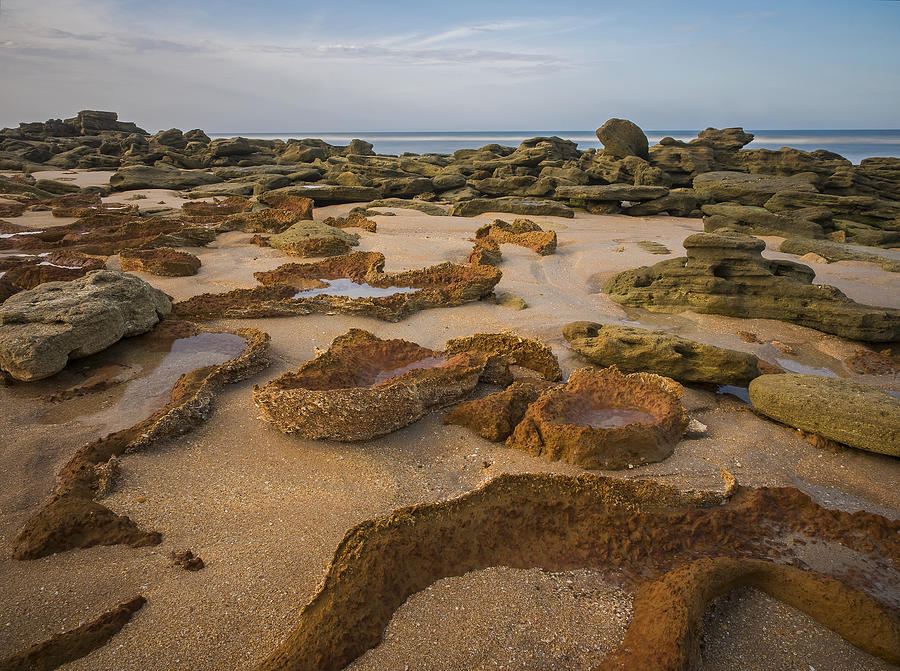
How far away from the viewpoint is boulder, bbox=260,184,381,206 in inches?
551

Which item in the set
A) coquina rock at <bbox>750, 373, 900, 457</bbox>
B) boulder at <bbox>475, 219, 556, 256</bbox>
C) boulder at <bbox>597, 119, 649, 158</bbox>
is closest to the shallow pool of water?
boulder at <bbox>475, 219, 556, 256</bbox>

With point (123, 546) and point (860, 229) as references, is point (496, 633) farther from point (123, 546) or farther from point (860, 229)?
point (860, 229)

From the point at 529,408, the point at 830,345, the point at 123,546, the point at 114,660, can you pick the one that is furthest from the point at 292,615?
the point at 830,345

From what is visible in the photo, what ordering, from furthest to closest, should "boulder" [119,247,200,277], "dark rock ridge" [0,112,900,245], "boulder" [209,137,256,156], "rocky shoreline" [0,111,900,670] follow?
"boulder" [209,137,256,156] < "dark rock ridge" [0,112,900,245] < "boulder" [119,247,200,277] < "rocky shoreline" [0,111,900,670]

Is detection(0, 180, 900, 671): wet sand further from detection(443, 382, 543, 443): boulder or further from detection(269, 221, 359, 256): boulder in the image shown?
detection(269, 221, 359, 256): boulder

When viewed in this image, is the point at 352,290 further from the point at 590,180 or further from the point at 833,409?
the point at 590,180

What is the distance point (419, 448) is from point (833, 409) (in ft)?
9.11

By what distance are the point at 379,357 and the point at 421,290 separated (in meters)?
2.47

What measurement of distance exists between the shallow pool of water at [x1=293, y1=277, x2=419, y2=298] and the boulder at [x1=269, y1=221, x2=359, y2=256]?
1714mm

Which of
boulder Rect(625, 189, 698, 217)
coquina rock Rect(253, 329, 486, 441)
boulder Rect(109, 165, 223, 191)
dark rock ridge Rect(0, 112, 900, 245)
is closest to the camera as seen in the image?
coquina rock Rect(253, 329, 486, 441)

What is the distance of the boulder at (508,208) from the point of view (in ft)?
45.9

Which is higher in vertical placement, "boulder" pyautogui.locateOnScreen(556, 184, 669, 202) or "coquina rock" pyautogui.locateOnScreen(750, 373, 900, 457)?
"boulder" pyautogui.locateOnScreen(556, 184, 669, 202)

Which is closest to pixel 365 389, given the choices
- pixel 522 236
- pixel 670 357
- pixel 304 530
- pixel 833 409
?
pixel 304 530

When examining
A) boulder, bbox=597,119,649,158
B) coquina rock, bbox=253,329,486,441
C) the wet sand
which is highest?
boulder, bbox=597,119,649,158
